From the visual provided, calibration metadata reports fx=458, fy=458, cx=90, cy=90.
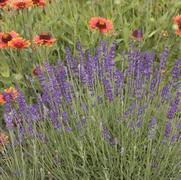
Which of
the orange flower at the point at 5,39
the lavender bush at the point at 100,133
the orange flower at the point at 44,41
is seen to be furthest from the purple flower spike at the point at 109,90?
the orange flower at the point at 5,39

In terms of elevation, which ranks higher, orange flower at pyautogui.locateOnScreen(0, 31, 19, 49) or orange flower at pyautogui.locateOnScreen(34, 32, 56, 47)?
orange flower at pyautogui.locateOnScreen(0, 31, 19, 49)

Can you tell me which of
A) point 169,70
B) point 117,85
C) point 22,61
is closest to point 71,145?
point 117,85

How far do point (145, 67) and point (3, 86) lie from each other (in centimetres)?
107

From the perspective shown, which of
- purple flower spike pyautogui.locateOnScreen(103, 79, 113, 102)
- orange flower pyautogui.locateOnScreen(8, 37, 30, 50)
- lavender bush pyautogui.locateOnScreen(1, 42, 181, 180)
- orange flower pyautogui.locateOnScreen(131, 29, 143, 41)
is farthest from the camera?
orange flower pyautogui.locateOnScreen(131, 29, 143, 41)

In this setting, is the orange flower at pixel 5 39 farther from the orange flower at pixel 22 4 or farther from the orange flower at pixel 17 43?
the orange flower at pixel 22 4

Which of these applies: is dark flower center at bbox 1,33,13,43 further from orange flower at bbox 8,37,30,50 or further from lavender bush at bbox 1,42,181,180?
lavender bush at bbox 1,42,181,180

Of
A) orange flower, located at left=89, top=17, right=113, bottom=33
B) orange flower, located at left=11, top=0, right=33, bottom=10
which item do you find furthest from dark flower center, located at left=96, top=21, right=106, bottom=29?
orange flower, located at left=11, top=0, right=33, bottom=10

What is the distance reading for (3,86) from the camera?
3002 mm

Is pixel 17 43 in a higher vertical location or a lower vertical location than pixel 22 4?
lower

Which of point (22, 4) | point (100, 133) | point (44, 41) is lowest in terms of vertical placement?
point (100, 133)

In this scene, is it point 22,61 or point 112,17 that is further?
point 112,17

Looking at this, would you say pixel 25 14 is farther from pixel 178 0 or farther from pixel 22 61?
pixel 178 0

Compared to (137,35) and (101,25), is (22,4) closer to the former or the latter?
(101,25)

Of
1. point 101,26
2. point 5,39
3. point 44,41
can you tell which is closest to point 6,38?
point 5,39
